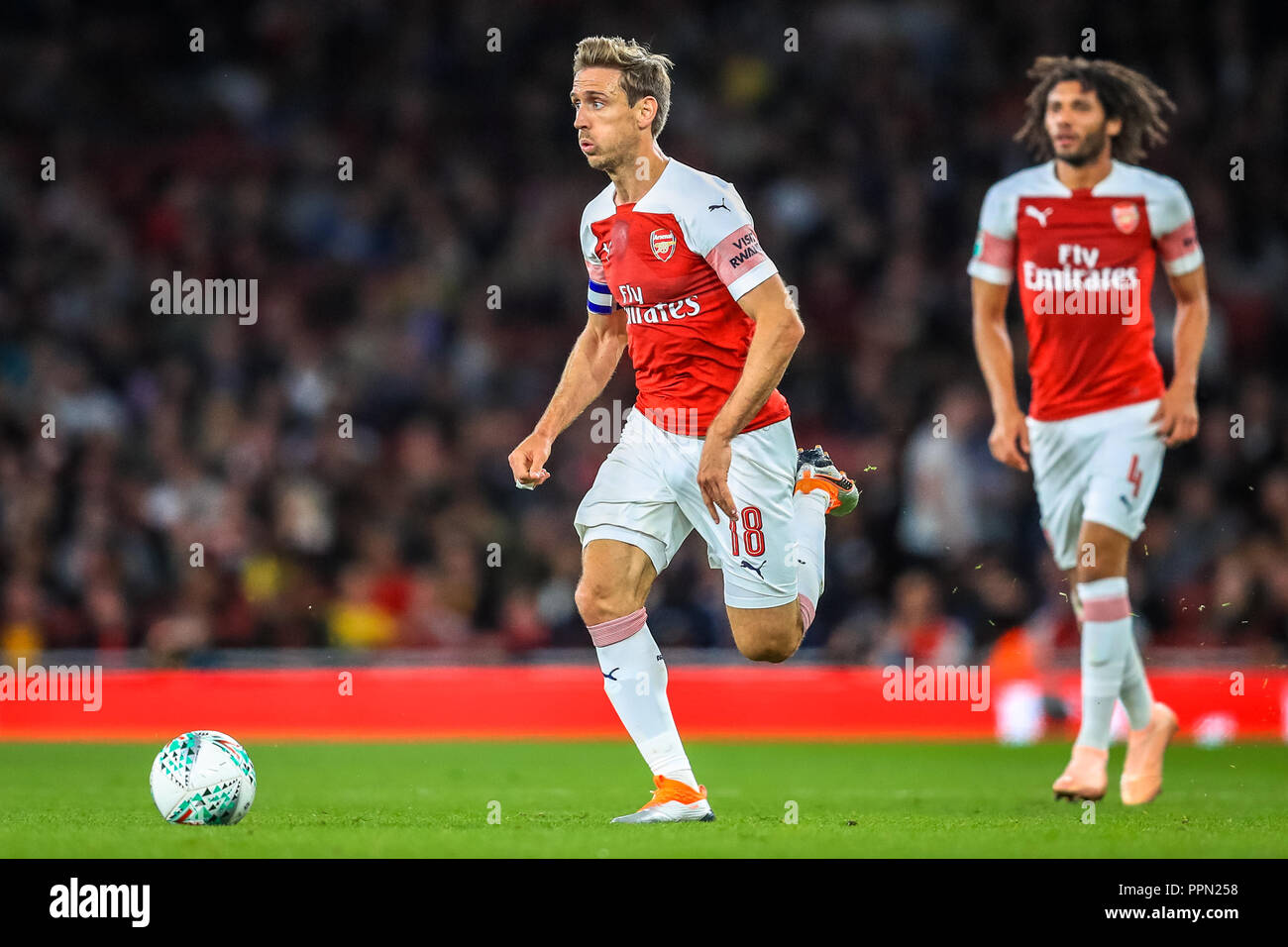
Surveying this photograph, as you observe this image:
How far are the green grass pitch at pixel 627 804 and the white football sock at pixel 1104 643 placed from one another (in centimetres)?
39

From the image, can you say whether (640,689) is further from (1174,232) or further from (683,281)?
(1174,232)

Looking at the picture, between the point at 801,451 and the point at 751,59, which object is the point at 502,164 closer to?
the point at 751,59

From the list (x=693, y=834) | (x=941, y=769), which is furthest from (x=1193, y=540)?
(x=693, y=834)

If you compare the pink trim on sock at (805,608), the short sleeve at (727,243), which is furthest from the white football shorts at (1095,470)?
the short sleeve at (727,243)

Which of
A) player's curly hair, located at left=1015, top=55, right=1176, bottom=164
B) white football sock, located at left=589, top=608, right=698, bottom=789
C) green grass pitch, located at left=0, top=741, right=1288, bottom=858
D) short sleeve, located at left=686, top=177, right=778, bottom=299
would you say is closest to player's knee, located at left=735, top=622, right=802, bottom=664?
white football sock, located at left=589, top=608, right=698, bottom=789

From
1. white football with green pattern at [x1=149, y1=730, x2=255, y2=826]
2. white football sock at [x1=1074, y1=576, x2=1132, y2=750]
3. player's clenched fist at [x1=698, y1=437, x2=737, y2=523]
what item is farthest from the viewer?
white football sock at [x1=1074, y1=576, x2=1132, y2=750]

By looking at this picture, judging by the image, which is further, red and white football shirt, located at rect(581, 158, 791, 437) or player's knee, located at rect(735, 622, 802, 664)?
player's knee, located at rect(735, 622, 802, 664)

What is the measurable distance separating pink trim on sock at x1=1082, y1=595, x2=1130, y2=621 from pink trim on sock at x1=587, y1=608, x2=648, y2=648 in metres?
1.97

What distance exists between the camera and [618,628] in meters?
6.14

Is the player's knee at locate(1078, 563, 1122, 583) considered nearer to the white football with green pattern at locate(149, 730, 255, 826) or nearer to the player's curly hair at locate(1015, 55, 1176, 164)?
the player's curly hair at locate(1015, 55, 1176, 164)

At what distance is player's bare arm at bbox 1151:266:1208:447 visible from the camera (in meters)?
6.98

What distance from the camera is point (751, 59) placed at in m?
16.5

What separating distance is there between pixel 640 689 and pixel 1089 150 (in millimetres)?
2969

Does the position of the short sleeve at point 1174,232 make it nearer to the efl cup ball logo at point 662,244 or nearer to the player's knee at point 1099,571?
the player's knee at point 1099,571
